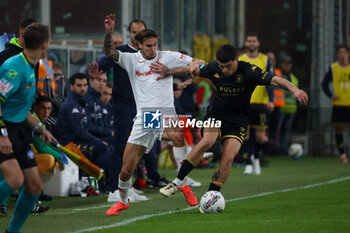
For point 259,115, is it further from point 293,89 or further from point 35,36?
point 35,36

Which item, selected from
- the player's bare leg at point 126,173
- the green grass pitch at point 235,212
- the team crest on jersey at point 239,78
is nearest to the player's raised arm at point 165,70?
the team crest on jersey at point 239,78

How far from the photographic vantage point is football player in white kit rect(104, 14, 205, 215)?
923cm

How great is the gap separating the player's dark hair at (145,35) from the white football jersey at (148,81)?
26 centimetres

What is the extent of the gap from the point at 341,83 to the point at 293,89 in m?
10.1

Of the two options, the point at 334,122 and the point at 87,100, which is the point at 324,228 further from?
the point at 334,122

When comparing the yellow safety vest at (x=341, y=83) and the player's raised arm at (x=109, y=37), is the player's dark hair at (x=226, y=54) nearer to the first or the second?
the player's raised arm at (x=109, y=37)

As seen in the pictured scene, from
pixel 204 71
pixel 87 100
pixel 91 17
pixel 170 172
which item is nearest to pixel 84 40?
pixel 91 17

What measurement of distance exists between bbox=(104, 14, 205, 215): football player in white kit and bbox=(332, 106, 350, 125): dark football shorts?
30.0 ft

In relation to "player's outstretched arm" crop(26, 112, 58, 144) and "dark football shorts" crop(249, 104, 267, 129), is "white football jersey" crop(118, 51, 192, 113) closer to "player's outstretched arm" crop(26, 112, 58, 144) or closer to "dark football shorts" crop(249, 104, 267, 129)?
"player's outstretched arm" crop(26, 112, 58, 144)

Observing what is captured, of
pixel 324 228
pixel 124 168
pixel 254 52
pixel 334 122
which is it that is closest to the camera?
pixel 324 228

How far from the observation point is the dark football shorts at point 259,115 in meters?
15.5

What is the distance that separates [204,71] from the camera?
9734 millimetres

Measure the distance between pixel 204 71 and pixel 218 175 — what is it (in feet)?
4.20

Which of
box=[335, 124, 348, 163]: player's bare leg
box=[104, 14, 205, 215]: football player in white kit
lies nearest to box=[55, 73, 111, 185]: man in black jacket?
box=[104, 14, 205, 215]: football player in white kit
